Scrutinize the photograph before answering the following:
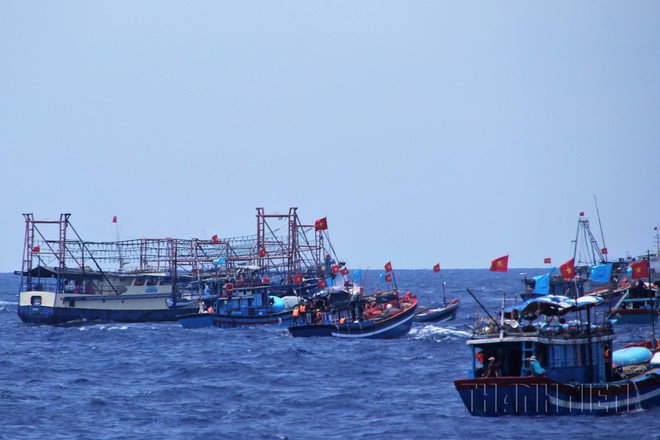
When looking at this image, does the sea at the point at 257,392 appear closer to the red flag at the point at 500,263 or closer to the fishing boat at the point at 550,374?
the fishing boat at the point at 550,374

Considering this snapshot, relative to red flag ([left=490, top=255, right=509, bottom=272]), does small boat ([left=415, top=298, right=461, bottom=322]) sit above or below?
below

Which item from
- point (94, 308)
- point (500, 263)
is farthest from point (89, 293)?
point (500, 263)

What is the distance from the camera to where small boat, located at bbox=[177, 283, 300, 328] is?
85.0m

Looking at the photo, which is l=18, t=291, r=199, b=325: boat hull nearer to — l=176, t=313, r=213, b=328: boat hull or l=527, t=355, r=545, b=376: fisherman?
l=176, t=313, r=213, b=328: boat hull

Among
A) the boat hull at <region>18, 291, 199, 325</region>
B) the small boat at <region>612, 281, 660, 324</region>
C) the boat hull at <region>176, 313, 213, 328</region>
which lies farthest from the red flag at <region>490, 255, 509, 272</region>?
the boat hull at <region>18, 291, 199, 325</region>

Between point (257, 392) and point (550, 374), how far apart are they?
15.1m

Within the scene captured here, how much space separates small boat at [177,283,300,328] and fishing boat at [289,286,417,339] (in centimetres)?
853

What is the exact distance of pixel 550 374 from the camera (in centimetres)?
3731

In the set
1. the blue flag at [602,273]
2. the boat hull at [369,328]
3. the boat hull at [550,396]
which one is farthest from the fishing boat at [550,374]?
the boat hull at [369,328]

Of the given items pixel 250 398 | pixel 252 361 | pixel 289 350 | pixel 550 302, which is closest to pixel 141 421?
pixel 250 398

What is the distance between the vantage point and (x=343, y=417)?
3891cm

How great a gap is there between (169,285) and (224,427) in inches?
2497

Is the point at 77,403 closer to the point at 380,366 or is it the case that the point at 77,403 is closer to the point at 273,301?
the point at 380,366

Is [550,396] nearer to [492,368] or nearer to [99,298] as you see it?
[492,368]
